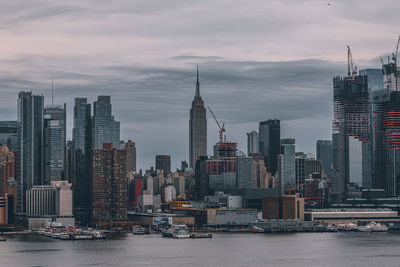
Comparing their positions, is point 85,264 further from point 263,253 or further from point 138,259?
point 263,253

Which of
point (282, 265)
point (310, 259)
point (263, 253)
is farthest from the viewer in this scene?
point (263, 253)

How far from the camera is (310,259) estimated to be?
568ft

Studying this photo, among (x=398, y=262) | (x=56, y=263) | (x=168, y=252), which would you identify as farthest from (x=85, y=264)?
(x=398, y=262)

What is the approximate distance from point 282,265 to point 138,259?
88.3 feet

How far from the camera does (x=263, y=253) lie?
18612 centimetres

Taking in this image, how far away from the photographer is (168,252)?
625ft

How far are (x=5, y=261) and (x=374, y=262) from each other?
212 feet

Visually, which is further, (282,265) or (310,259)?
(310,259)

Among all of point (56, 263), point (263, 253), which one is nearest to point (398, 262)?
point (263, 253)

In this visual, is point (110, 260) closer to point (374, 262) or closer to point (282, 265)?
point (282, 265)

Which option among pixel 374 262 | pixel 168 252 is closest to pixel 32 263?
pixel 168 252

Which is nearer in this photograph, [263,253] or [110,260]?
[110,260]

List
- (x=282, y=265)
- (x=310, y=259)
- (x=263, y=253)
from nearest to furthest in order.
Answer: (x=282, y=265) < (x=310, y=259) < (x=263, y=253)

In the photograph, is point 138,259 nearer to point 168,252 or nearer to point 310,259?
point 168,252
